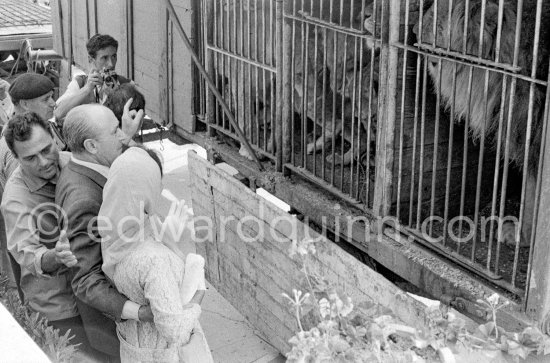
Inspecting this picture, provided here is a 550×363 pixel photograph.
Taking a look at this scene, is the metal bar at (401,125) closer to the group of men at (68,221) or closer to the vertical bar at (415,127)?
the vertical bar at (415,127)

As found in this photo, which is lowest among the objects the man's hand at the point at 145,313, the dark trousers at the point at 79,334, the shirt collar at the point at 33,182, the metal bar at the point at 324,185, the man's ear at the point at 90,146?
the dark trousers at the point at 79,334

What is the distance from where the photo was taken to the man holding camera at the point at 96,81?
5836mm

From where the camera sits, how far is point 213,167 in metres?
5.47

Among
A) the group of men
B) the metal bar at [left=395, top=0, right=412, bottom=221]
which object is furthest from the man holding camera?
the metal bar at [left=395, top=0, right=412, bottom=221]

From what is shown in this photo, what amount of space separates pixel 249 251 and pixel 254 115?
1081mm

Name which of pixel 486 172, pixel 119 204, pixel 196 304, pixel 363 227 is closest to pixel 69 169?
pixel 119 204

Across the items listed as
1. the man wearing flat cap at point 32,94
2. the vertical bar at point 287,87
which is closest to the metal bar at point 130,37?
the man wearing flat cap at point 32,94

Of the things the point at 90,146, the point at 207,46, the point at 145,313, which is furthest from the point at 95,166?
the point at 207,46

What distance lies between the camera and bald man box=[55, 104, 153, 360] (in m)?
3.61

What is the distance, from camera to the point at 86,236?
3.68 meters

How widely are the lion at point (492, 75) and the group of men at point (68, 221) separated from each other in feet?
5.70

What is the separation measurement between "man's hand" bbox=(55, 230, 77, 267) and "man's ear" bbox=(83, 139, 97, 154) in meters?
0.48

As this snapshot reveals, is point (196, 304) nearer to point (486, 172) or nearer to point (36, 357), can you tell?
point (36, 357)

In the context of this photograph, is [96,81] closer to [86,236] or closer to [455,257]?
[86,236]
